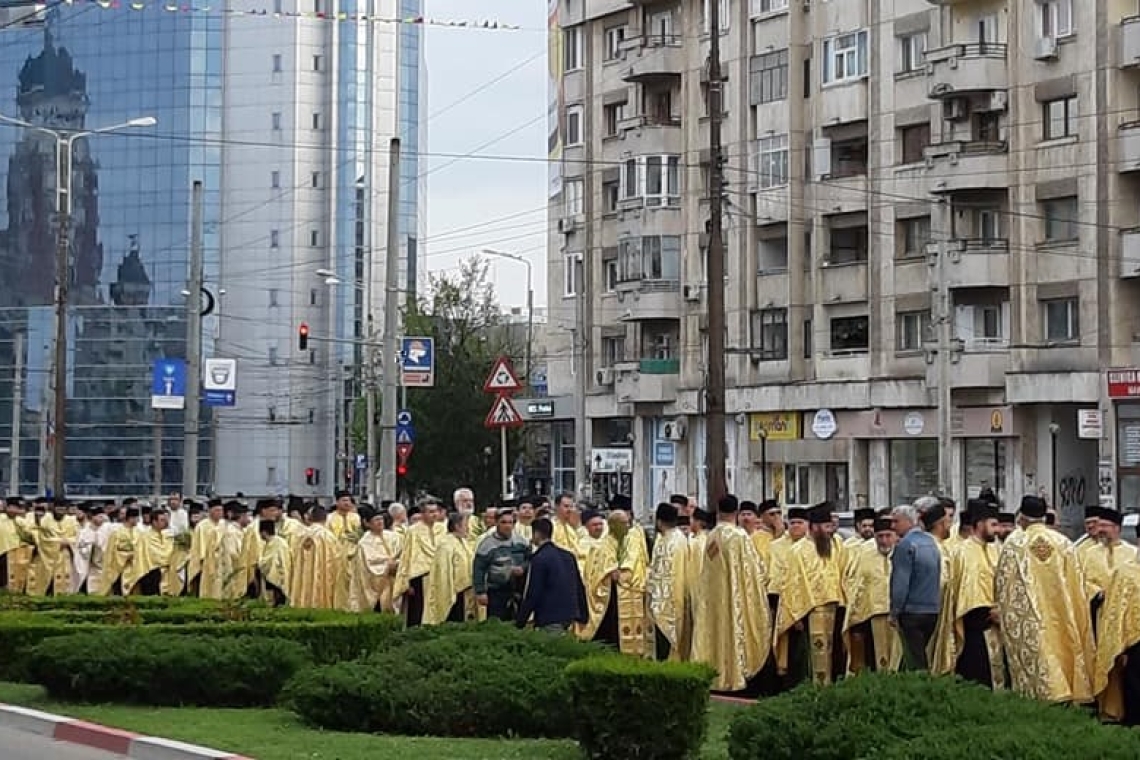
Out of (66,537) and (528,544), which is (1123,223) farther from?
(528,544)

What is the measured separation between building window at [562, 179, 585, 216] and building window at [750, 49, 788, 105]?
9.19 meters

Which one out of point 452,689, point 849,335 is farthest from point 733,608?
point 849,335

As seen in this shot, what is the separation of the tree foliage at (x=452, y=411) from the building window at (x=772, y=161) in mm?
11496

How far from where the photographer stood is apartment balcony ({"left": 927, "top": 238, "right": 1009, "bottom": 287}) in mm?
50500

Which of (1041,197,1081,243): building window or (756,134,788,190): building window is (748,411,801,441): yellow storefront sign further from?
(1041,197,1081,243): building window

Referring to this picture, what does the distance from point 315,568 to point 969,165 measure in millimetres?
28339

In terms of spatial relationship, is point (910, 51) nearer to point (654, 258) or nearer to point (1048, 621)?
point (654, 258)

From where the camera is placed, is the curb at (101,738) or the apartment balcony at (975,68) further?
the apartment balcony at (975,68)

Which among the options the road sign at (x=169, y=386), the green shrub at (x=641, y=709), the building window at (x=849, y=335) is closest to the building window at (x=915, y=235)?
the building window at (x=849, y=335)

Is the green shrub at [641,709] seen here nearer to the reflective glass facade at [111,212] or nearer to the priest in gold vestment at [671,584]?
the priest in gold vestment at [671,584]

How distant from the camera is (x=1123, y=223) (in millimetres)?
47625

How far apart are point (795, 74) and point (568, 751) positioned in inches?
1753

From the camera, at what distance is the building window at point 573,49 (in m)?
66.5

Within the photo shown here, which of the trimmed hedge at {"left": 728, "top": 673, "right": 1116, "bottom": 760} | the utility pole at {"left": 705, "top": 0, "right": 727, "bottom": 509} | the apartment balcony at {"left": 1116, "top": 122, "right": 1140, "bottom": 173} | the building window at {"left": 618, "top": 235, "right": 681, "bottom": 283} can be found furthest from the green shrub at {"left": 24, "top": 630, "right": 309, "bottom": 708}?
the building window at {"left": 618, "top": 235, "right": 681, "bottom": 283}
